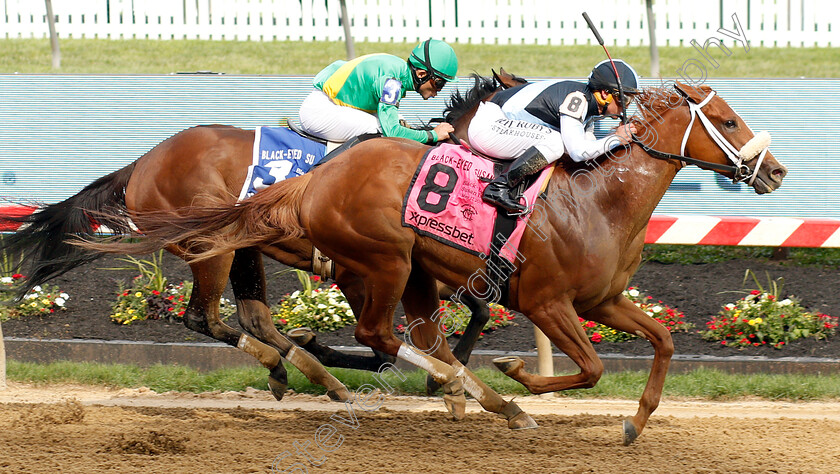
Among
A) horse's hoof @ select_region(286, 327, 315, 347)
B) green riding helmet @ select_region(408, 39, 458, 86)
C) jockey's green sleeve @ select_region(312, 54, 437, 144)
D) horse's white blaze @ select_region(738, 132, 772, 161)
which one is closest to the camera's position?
horse's white blaze @ select_region(738, 132, 772, 161)

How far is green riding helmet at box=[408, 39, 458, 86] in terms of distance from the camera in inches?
210

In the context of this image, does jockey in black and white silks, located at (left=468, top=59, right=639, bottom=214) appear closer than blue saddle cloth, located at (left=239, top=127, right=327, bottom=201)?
Yes

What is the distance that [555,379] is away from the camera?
15.0ft

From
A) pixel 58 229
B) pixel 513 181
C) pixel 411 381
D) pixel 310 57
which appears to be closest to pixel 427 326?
pixel 513 181

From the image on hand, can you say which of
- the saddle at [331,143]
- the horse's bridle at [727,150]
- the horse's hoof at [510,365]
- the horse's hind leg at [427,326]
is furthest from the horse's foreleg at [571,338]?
the saddle at [331,143]

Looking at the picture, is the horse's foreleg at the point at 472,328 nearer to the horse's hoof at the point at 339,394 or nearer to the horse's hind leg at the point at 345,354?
the horse's hind leg at the point at 345,354

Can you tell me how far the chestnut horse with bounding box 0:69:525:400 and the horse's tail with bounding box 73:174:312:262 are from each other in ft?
1.22

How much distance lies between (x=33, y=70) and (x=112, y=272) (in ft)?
19.5

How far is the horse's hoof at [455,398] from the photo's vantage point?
465cm

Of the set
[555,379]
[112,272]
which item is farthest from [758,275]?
[112,272]

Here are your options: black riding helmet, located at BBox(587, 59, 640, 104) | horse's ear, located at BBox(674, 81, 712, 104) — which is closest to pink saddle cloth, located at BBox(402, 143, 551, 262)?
black riding helmet, located at BBox(587, 59, 640, 104)

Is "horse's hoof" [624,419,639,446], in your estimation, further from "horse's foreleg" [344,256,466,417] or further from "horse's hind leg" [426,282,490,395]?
"horse's hind leg" [426,282,490,395]

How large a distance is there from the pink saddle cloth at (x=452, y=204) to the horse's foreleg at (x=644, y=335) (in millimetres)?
612

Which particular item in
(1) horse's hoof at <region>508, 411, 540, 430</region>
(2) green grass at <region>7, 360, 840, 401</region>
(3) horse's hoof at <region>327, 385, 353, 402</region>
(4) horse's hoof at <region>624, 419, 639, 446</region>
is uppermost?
(4) horse's hoof at <region>624, 419, 639, 446</region>
